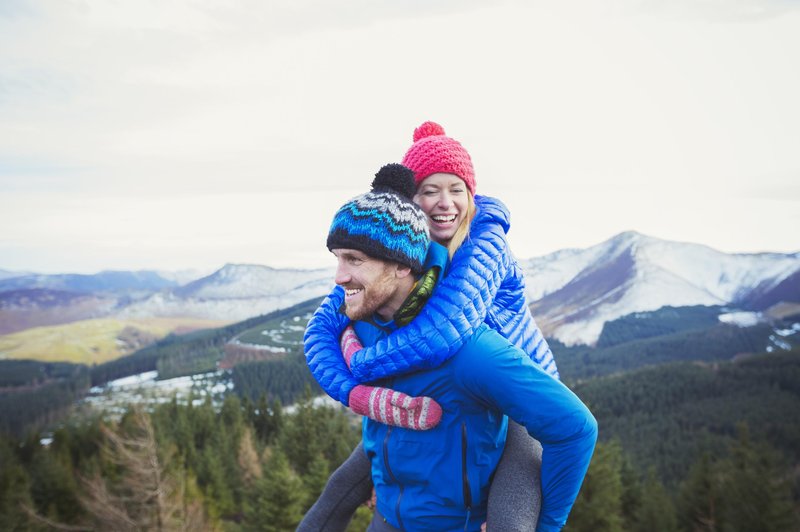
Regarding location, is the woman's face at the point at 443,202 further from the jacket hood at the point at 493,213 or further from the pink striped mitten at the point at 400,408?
the pink striped mitten at the point at 400,408

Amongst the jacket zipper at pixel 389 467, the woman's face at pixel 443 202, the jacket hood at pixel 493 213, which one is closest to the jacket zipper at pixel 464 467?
the jacket zipper at pixel 389 467

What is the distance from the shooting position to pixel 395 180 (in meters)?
2.58

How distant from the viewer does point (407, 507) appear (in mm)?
2461

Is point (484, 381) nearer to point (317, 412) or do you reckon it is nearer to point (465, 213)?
point (465, 213)

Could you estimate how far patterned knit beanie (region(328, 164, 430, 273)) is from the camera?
2.34m

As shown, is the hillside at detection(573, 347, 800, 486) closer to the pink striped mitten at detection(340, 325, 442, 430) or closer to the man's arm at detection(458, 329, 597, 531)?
the man's arm at detection(458, 329, 597, 531)

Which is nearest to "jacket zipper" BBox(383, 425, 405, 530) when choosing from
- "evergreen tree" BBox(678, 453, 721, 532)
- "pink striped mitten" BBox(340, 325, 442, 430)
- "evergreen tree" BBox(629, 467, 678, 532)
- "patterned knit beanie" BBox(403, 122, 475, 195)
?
"pink striped mitten" BBox(340, 325, 442, 430)

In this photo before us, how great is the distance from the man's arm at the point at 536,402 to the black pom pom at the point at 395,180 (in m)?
0.91

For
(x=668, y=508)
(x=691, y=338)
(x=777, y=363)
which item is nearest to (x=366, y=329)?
(x=668, y=508)

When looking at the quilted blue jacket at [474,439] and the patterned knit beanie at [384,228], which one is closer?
the quilted blue jacket at [474,439]

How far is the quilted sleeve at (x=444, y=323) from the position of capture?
2195mm

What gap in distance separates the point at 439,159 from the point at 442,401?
1.53 meters

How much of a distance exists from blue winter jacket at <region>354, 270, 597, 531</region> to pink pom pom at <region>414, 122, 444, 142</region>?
1.59m

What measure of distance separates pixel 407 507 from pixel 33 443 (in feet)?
175
